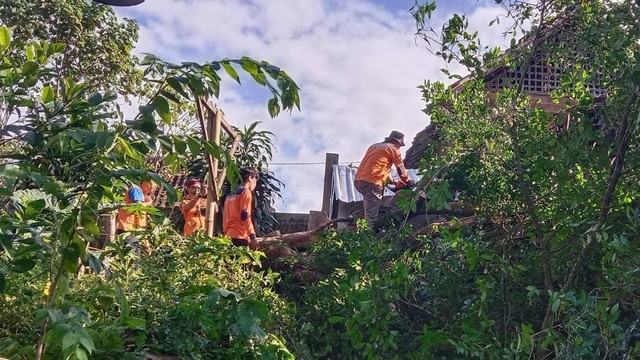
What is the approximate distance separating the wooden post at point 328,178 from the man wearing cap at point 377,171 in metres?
2.79

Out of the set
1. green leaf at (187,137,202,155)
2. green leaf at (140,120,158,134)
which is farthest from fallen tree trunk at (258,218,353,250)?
green leaf at (140,120,158,134)

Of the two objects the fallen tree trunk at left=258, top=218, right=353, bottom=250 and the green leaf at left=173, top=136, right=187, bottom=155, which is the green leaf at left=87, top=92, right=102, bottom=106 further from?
the fallen tree trunk at left=258, top=218, right=353, bottom=250

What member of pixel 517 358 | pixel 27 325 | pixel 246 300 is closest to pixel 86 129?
pixel 246 300

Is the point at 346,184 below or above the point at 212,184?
above

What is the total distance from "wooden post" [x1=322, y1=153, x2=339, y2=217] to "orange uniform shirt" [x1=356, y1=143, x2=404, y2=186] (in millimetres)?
2775

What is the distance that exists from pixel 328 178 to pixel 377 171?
3.40m

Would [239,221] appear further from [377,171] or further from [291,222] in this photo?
[291,222]

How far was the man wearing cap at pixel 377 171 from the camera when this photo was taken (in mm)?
9281

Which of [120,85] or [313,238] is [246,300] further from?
[120,85]

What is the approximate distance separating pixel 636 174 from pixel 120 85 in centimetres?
1044

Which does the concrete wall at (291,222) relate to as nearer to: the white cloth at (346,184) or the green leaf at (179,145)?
the white cloth at (346,184)

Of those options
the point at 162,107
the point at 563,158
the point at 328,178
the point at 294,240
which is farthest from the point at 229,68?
the point at 328,178

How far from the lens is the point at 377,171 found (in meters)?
9.41

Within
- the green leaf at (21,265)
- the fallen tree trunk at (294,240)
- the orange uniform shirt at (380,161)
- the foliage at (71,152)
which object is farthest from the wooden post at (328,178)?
the green leaf at (21,265)
